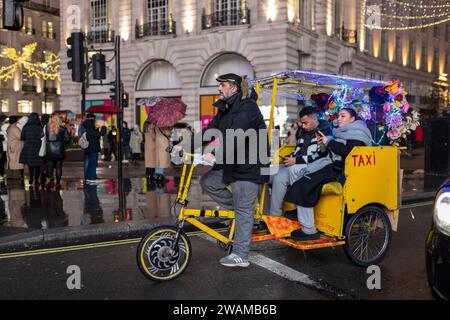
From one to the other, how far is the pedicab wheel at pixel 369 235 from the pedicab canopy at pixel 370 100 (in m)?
1.43

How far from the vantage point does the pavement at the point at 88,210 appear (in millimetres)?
6850

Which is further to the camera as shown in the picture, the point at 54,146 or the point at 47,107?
the point at 47,107

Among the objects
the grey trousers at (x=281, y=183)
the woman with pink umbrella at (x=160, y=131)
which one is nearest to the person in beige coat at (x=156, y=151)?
the woman with pink umbrella at (x=160, y=131)

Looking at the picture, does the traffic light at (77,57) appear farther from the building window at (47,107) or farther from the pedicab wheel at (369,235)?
the building window at (47,107)

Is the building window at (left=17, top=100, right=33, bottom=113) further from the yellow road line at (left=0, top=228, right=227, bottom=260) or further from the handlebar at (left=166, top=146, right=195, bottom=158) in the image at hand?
the handlebar at (left=166, top=146, right=195, bottom=158)

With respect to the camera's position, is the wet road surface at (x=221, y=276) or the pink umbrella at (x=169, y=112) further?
the pink umbrella at (x=169, y=112)

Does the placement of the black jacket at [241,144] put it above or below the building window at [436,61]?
below

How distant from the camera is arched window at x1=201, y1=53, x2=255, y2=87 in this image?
1135 inches

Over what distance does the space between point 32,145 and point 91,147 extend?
1.45 meters

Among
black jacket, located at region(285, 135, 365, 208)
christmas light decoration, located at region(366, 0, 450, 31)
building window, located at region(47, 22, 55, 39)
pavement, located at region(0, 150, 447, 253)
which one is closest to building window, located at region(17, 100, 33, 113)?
building window, located at region(47, 22, 55, 39)

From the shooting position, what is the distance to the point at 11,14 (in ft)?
26.1

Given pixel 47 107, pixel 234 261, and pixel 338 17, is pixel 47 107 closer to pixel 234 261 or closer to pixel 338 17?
pixel 338 17

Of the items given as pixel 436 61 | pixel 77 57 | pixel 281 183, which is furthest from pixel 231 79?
pixel 436 61
